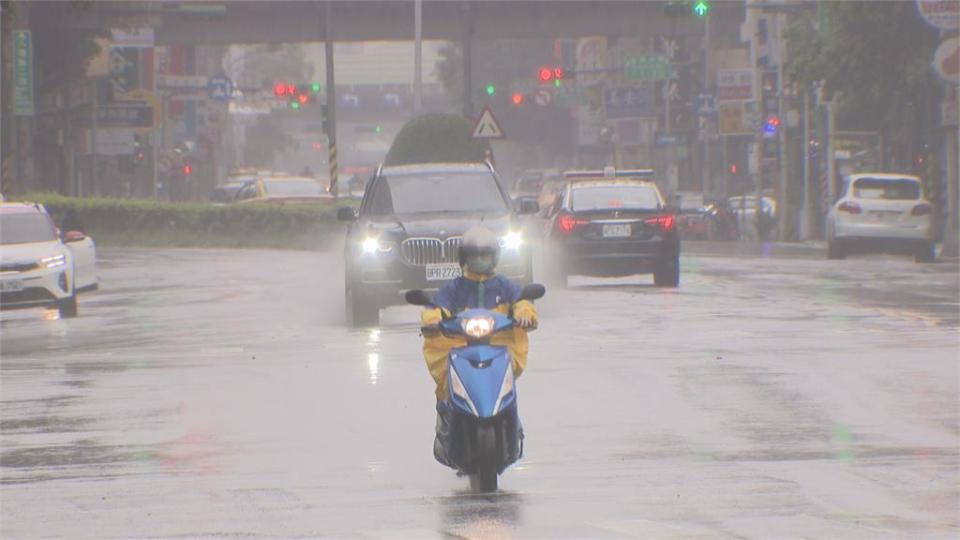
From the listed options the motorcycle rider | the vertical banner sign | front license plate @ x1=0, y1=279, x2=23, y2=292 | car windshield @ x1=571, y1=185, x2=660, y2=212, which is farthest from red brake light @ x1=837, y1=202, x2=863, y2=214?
the motorcycle rider

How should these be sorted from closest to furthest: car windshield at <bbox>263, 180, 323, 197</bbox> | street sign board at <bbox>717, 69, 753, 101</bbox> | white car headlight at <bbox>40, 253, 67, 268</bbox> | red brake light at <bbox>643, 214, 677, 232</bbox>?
white car headlight at <bbox>40, 253, 67, 268</bbox> → red brake light at <bbox>643, 214, 677, 232</bbox> → car windshield at <bbox>263, 180, 323, 197</bbox> → street sign board at <bbox>717, 69, 753, 101</bbox>

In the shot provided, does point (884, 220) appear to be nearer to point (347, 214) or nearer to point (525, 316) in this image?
point (347, 214)

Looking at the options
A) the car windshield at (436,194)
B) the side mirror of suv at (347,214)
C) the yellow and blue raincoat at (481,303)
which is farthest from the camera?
the car windshield at (436,194)

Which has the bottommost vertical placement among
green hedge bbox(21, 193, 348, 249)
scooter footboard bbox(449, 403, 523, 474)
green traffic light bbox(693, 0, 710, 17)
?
green hedge bbox(21, 193, 348, 249)

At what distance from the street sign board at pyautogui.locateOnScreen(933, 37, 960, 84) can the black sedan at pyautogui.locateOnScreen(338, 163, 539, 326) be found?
1811 centimetres

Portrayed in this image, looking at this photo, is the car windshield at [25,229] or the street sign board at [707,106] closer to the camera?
the car windshield at [25,229]

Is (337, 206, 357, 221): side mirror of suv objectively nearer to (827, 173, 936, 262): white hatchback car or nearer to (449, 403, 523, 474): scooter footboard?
(449, 403, 523, 474): scooter footboard

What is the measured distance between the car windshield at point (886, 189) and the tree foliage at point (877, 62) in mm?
6399

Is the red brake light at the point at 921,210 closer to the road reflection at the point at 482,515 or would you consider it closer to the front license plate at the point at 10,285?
the front license plate at the point at 10,285

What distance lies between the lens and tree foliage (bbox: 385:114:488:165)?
53.3m

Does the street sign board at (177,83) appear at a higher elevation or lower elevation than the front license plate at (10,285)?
higher

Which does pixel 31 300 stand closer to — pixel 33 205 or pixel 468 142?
pixel 33 205

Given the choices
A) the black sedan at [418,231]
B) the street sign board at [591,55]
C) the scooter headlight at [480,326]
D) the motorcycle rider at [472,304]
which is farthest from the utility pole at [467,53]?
the street sign board at [591,55]

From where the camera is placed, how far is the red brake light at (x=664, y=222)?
100 ft
